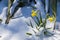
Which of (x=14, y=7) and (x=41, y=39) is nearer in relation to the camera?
(x=41, y=39)

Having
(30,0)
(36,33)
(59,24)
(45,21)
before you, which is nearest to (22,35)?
(36,33)

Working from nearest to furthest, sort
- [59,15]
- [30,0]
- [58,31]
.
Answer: [58,31] → [59,15] → [30,0]

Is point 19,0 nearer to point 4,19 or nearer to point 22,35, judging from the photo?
point 4,19

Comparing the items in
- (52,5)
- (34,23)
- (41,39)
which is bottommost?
(41,39)

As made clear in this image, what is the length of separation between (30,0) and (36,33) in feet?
2.08

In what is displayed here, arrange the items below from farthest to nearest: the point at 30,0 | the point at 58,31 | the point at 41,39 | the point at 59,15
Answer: the point at 30,0 → the point at 59,15 → the point at 58,31 → the point at 41,39

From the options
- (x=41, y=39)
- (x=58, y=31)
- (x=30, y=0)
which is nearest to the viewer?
(x=41, y=39)

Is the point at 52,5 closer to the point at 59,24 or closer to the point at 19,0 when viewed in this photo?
the point at 59,24

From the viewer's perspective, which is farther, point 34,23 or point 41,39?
point 34,23

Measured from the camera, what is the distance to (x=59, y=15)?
252 centimetres

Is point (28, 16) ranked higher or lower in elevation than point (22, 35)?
higher

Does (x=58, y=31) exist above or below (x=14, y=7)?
below

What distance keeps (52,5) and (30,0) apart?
15.3 inches

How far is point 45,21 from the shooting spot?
2.33 metres
